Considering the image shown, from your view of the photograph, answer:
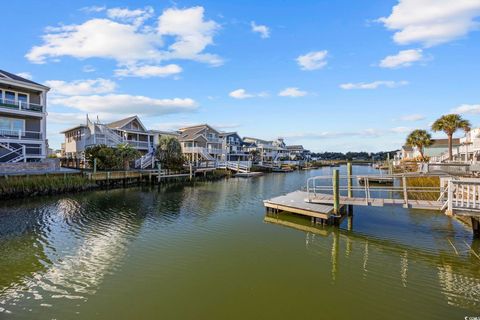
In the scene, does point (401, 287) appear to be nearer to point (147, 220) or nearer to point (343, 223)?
point (343, 223)

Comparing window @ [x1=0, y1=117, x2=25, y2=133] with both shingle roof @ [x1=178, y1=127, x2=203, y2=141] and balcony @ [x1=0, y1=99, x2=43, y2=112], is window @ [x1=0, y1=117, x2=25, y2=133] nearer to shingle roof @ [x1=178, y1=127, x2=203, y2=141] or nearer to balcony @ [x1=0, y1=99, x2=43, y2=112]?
balcony @ [x1=0, y1=99, x2=43, y2=112]

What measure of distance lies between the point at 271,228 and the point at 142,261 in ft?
23.1

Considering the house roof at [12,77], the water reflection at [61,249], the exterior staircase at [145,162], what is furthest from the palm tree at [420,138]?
the house roof at [12,77]

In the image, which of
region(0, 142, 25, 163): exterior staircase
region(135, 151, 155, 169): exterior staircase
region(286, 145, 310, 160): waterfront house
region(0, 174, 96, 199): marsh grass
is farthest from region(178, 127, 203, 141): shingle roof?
region(286, 145, 310, 160): waterfront house

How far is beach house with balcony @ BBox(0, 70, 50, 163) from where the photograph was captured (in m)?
24.7

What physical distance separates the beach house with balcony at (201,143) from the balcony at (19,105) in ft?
84.9

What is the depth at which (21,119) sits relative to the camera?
2691 centimetres

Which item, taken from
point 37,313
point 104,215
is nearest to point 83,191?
point 104,215

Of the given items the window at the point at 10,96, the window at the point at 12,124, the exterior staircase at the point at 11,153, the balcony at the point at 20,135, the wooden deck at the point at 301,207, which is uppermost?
the window at the point at 10,96

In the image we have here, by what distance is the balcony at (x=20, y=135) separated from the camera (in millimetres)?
24806

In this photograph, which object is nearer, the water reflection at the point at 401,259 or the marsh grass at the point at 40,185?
the water reflection at the point at 401,259

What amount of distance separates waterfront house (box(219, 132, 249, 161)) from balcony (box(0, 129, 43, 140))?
3884cm

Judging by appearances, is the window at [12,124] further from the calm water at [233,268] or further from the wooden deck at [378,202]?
the wooden deck at [378,202]

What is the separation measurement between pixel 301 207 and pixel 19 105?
28104mm
